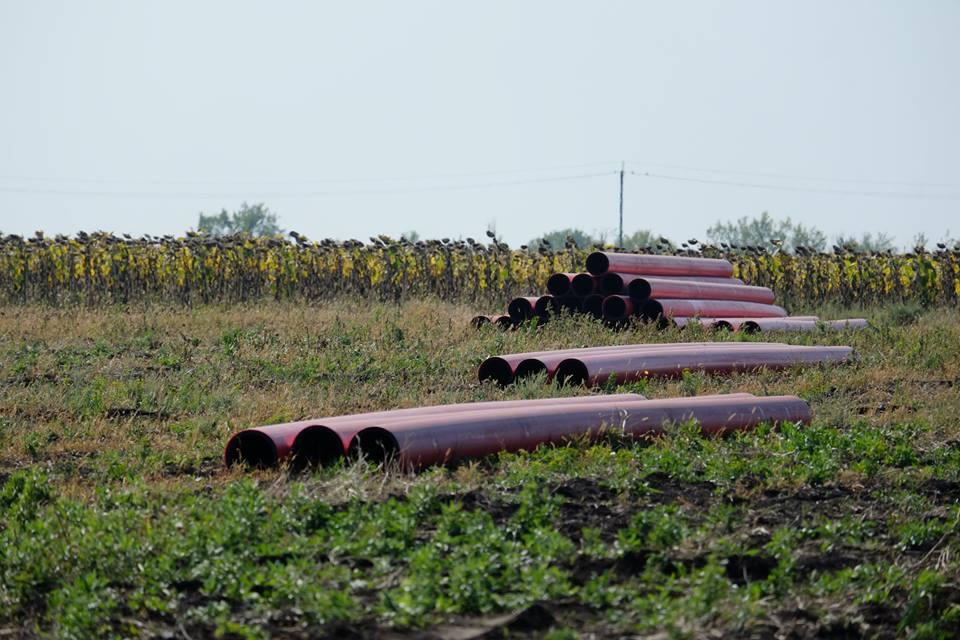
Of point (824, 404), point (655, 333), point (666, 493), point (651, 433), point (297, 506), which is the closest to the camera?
point (297, 506)

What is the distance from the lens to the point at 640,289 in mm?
15312

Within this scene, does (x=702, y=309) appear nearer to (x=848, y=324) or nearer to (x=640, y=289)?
(x=640, y=289)

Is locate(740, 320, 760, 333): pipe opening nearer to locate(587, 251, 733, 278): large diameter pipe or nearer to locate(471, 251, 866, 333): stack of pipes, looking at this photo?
locate(471, 251, 866, 333): stack of pipes

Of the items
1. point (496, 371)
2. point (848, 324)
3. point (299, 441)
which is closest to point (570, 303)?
point (848, 324)

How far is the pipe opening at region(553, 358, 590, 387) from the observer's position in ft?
34.8

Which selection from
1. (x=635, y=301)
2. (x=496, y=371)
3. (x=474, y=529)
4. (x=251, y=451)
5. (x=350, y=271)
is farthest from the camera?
(x=350, y=271)

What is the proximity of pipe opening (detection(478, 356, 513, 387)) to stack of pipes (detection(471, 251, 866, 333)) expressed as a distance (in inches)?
157

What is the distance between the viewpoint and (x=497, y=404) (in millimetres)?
8289

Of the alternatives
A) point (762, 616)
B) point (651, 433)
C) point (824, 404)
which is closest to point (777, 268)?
point (824, 404)

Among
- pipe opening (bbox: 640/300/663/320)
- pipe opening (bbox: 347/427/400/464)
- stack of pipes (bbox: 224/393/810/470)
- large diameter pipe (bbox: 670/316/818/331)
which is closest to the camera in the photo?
pipe opening (bbox: 347/427/400/464)

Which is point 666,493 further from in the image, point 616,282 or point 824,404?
point 616,282

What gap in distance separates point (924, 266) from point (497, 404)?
15.3m

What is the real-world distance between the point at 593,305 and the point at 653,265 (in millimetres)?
1312

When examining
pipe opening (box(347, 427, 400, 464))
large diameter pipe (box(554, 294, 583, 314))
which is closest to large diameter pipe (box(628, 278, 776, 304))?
large diameter pipe (box(554, 294, 583, 314))
